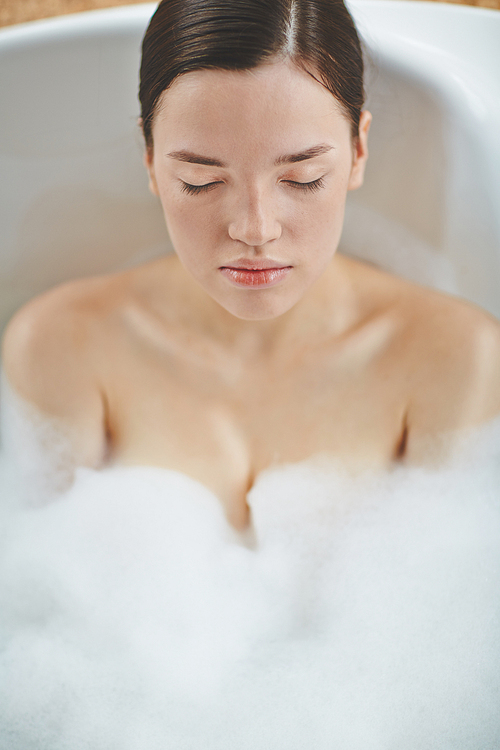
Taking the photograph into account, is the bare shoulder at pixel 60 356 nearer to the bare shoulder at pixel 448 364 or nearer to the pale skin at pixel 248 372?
the pale skin at pixel 248 372

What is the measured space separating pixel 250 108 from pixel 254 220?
117 millimetres

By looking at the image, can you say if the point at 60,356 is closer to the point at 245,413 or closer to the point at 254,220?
the point at 245,413

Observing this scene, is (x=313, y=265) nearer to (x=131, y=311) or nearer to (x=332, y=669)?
(x=131, y=311)

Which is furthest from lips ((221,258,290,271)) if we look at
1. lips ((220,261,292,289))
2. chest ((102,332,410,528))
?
chest ((102,332,410,528))

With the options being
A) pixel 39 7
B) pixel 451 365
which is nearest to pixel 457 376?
pixel 451 365

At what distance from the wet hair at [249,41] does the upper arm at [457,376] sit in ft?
1.11

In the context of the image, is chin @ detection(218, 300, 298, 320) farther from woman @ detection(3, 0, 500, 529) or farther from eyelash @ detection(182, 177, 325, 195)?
eyelash @ detection(182, 177, 325, 195)

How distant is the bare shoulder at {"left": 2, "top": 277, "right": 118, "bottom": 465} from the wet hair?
0.37 meters

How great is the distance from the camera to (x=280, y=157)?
2.35 feet

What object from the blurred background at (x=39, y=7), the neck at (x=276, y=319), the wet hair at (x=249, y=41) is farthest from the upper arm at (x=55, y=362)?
the blurred background at (x=39, y=7)

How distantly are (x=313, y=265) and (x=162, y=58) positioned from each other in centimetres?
30

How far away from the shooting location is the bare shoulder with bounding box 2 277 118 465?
1.05 metres

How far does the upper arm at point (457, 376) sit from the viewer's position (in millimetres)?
941

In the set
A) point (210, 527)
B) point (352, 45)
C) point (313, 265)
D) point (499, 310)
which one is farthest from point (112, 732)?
point (352, 45)
